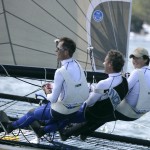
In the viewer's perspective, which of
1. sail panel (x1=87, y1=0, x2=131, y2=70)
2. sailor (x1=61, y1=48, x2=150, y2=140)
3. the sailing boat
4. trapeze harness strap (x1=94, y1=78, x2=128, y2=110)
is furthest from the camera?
sail panel (x1=87, y1=0, x2=131, y2=70)

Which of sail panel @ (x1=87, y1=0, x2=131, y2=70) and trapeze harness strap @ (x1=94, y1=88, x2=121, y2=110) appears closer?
trapeze harness strap @ (x1=94, y1=88, x2=121, y2=110)

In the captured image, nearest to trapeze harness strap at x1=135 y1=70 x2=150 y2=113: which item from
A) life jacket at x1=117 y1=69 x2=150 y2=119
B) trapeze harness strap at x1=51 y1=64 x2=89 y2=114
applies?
life jacket at x1=117 y1=69 x2=150 y2=119

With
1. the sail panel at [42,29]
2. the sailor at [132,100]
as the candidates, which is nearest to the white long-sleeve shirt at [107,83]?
the sailor at [132,100]

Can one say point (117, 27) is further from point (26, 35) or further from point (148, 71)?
point (148, 71)

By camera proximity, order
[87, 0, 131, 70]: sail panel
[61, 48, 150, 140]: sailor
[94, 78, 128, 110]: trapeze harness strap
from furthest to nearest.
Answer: [87, 0, 131, 70]: sail panel
[61, 48, 150, 140]: sailor
[94, 78, 128, 110]: trapeze harness strap

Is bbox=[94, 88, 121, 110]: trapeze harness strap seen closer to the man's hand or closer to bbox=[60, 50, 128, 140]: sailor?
bbox=[60, 50, 128, 140]: sailor

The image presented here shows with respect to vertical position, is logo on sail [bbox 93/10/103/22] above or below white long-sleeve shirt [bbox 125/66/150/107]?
above

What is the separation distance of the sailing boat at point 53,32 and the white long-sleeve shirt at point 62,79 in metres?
0.80

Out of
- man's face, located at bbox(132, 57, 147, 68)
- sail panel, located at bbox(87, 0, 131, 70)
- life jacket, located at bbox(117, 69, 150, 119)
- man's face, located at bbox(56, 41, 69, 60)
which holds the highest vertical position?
sail panel, located at bbox(87, 0, 131, 70)

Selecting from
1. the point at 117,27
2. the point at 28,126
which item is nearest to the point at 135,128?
the point at 117,27

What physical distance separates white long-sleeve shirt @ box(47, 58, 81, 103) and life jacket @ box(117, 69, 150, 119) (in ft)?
1.60

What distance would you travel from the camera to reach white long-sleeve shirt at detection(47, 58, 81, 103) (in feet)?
14.3

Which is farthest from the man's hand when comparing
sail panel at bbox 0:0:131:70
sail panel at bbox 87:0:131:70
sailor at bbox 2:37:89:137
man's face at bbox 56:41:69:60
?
sail panel at bbox 87:0:131:70

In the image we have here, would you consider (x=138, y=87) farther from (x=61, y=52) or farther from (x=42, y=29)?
(x=42, y=29)
